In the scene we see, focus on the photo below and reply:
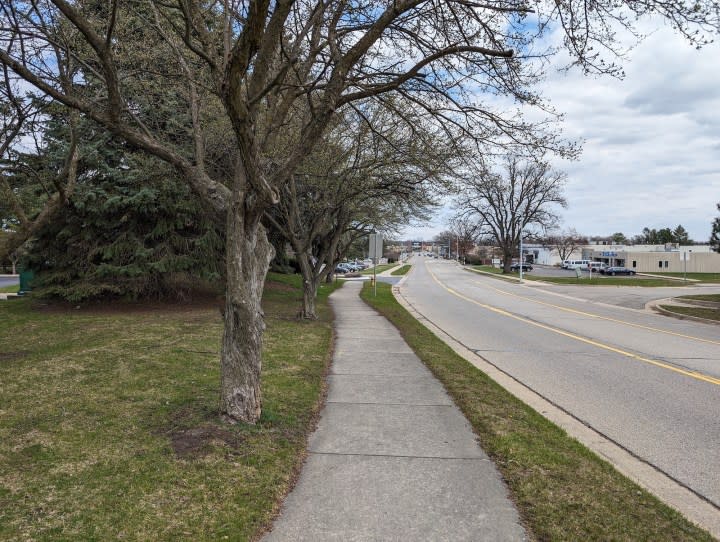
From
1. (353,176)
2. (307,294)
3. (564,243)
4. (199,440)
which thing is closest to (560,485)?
(199,440)

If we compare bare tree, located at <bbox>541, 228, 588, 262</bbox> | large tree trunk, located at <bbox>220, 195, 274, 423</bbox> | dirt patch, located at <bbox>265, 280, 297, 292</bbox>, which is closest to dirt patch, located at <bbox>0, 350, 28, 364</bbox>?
large tree trunk, located at <bbox>220, 195, 274, 423</bbox>

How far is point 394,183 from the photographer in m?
13.3

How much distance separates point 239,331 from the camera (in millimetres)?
5059

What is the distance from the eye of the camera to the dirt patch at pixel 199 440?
14.4 ft

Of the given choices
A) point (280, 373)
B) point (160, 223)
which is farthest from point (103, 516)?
point (160, 223)

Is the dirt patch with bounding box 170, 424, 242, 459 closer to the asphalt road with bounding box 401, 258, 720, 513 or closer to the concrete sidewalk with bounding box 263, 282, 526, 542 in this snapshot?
the concrete sidewalk with bounding box 263, 282, 526, 542

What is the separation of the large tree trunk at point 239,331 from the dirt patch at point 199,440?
0.29m

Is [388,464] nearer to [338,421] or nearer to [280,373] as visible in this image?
[338,421]

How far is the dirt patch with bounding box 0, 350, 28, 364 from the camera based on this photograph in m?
8.41

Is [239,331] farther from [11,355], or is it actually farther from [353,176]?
[353,176]

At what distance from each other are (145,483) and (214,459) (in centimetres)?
61

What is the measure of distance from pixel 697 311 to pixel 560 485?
66.8 ft

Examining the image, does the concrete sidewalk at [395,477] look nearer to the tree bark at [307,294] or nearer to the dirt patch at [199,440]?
the dirt patch at [199,440]

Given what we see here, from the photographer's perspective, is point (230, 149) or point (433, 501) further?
point (230, 149)
